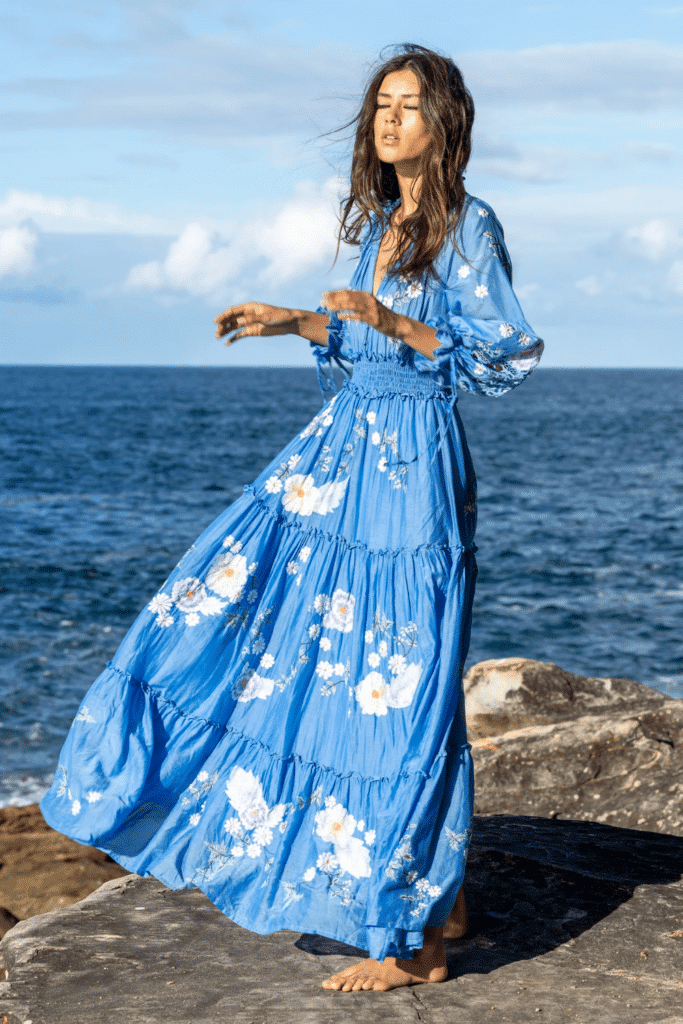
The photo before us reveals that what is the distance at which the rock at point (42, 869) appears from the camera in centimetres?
604

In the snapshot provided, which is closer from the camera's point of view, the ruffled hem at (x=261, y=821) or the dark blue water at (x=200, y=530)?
the ruffled hem at (x=261, y=821)

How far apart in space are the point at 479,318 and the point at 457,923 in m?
1.91

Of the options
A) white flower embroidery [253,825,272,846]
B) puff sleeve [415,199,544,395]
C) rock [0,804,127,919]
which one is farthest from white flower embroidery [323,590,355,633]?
rock [0,804,127,919]

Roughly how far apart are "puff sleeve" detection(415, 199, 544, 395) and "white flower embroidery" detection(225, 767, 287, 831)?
127 centimetres

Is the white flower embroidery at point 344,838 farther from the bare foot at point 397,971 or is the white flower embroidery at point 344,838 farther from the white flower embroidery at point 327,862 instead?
the bare foot at point 397,971

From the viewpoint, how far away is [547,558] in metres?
20.2

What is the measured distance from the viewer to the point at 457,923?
3586 mm

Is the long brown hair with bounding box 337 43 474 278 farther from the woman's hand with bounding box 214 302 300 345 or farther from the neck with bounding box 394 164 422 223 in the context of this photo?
the woman's hand with bounding box 214 302 300 345

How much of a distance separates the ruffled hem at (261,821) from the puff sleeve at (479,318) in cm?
101

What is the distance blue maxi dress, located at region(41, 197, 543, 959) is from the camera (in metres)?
3.01

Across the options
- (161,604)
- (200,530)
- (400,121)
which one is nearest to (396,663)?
(161,604)

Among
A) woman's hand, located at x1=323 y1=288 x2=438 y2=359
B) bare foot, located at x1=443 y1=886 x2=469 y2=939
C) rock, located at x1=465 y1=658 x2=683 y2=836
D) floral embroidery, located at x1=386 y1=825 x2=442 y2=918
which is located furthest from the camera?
rock, located at x1=465 y1=658 x2=683 y2=836

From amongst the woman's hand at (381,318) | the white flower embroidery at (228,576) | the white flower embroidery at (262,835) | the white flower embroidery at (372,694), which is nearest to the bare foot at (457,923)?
the white flower embroidery at (262,835)

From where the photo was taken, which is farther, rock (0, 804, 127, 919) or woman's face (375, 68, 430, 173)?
rock (0, 804, 127, 919)
